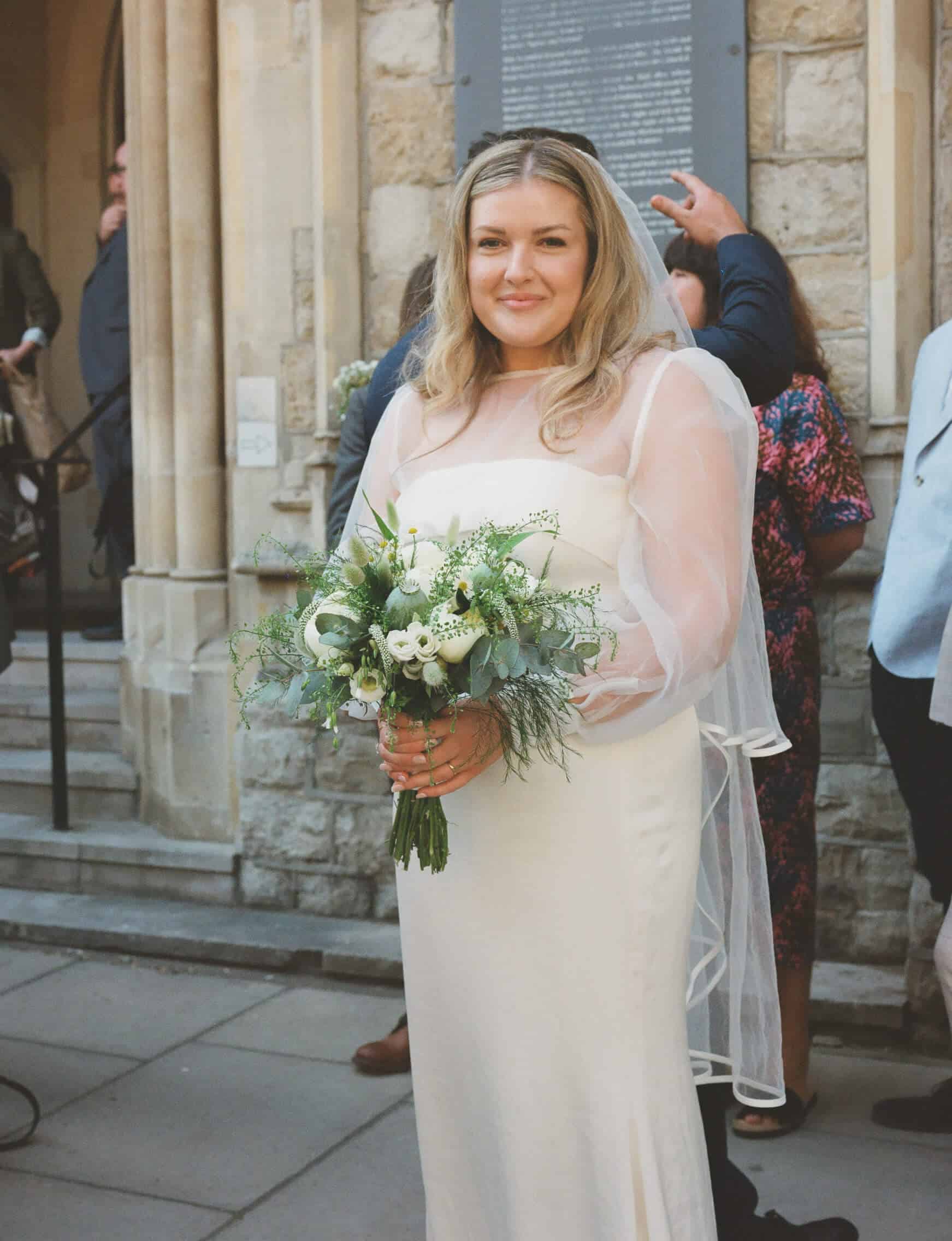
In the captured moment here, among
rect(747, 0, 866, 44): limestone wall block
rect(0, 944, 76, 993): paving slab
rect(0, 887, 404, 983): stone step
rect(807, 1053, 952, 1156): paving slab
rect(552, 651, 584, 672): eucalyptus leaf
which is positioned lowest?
rect(807, 1053, 952, 1156): paving slab

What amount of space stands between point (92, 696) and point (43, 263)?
12.8 ft

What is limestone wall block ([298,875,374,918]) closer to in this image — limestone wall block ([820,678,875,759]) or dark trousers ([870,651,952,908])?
limestone wall block ([820,678,875,759])

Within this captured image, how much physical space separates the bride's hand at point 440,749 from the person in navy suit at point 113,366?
4.78 metres

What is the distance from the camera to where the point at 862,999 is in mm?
4434

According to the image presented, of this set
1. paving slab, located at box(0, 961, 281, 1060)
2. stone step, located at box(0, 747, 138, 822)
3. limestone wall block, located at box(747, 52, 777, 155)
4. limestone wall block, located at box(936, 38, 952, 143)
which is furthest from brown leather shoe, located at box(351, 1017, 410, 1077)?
limestone wall block, located at box(936, 38, 952, 143)

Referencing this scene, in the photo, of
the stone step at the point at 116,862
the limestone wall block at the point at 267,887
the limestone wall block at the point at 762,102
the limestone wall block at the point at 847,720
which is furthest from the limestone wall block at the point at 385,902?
the limestone wall block at the point at 762,102

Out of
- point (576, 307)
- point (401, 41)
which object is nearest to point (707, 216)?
point (576, 307)

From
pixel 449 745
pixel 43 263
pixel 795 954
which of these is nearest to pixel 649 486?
pixel 449 745

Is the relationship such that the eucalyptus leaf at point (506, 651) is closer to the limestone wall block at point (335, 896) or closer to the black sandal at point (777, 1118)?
the black sandal at point (777, 1118)

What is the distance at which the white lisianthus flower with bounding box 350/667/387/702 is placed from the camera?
7.39ft

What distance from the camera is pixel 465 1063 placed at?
2.56 m

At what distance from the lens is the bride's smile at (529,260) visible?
2.53m

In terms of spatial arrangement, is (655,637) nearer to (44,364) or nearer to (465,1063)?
(465,1063)

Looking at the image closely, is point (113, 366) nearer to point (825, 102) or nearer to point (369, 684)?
point (825, 102)
